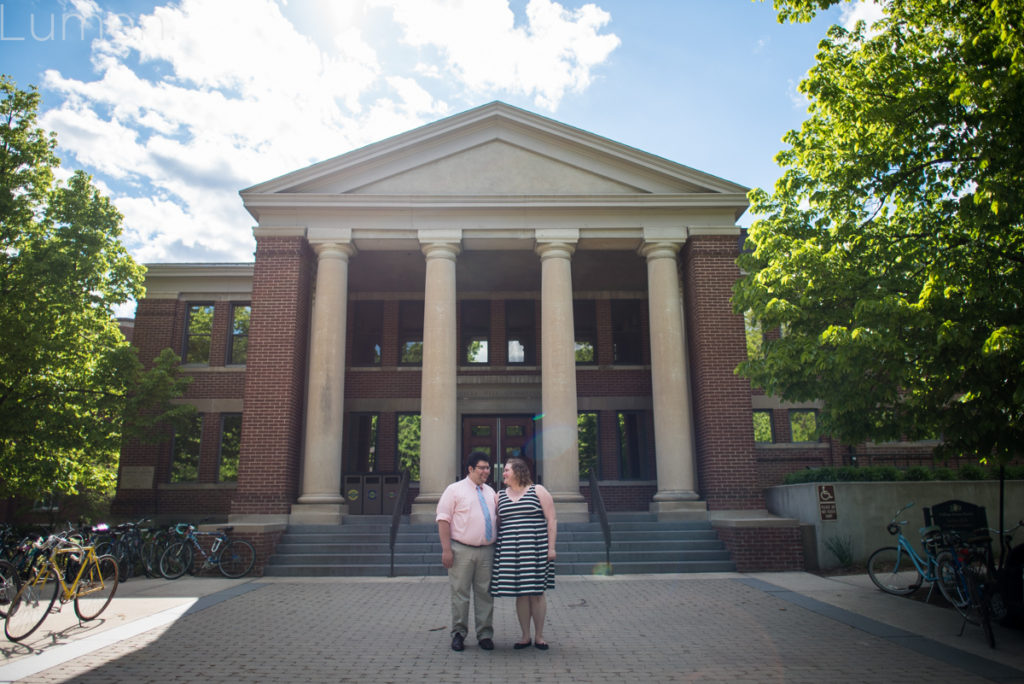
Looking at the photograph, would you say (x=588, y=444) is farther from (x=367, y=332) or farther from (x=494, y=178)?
(x=494, y=178)

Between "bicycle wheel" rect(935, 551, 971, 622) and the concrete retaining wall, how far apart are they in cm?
442

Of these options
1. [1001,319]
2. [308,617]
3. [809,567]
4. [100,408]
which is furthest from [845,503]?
[100,408]

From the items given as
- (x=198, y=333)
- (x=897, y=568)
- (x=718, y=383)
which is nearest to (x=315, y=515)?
(x=718, y=383)

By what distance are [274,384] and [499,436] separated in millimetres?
7194

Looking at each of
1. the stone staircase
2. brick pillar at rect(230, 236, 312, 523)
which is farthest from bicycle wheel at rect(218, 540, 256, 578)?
brick pillar at rect(230, 236, 312, 523)

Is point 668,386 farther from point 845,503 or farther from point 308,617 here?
point 308,617

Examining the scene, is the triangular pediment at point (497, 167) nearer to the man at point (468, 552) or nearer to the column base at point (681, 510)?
the column base at point (681, 510)

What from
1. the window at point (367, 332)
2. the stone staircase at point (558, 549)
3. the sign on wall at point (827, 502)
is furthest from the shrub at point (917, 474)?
the window at point (367, 332)

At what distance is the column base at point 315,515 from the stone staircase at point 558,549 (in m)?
0.21

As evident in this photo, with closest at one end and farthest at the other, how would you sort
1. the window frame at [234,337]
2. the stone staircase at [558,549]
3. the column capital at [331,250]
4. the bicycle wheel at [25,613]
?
the bicycle wheel at [25,613]
the stone staircase at [558,549]
the column capital at [331,250]
the window frame at [234,337]

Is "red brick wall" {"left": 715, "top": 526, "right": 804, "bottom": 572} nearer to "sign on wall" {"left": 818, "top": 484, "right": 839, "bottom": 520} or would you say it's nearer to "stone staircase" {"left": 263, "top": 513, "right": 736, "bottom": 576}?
"stone staircase" {"left": 263, "top": 513, "right": 736, "bottom": 576}

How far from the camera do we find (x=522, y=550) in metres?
6.24

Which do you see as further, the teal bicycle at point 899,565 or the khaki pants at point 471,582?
the teal bicycle at point 899,565

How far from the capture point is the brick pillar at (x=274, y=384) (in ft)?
49.8
